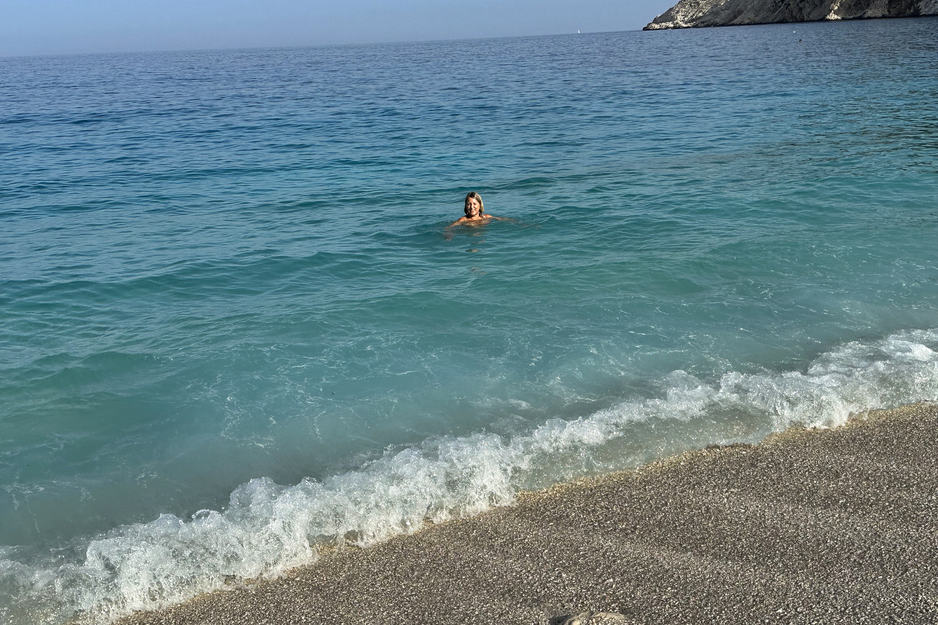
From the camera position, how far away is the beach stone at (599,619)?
159 inches

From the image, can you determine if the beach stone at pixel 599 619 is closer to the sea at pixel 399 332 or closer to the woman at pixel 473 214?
the sea at pixel 399 332

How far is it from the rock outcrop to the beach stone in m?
101

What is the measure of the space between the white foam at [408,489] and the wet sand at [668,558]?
211mm

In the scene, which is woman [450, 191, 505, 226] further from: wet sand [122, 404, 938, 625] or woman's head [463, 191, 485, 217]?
wet sand [122, 404, 938, 625]

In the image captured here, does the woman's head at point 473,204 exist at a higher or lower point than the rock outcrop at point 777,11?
lower

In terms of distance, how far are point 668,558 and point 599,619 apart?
0.73 metres

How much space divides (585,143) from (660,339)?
43.6 feet

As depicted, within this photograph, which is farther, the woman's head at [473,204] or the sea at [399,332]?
the woman's head at [473,204]

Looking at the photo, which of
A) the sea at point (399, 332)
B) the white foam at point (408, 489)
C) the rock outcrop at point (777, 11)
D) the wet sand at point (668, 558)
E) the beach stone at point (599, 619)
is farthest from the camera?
the rock outcrop at point (777, 11)

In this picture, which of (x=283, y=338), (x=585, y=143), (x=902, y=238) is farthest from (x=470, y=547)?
(x=585, y=143)

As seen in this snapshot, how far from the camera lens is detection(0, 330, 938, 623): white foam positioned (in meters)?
4.70

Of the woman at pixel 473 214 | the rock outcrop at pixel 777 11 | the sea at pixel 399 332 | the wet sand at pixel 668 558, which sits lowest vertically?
the wet sand at pixel 668 558

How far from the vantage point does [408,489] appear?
5441 millimetres

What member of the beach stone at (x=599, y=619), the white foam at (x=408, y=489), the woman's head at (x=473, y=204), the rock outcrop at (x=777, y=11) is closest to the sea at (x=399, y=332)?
the white foam at (x=408, y=489)
